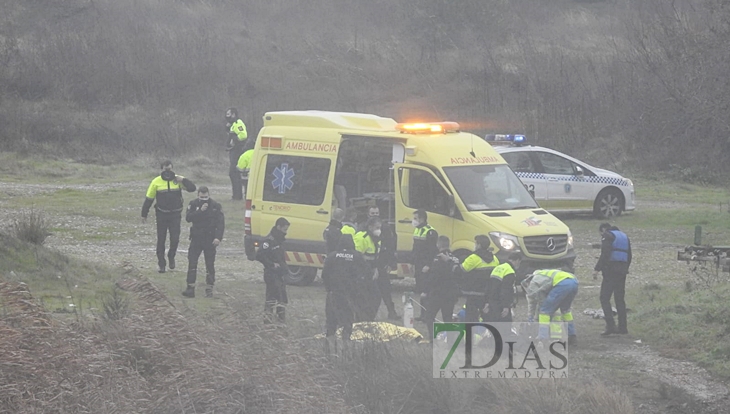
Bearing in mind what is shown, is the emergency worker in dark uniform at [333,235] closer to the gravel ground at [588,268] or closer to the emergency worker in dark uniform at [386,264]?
the emergency worker in dark uniform at [386,264]

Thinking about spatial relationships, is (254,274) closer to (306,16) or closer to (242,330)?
(242,330)

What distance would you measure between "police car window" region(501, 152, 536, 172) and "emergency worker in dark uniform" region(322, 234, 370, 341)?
400 inches

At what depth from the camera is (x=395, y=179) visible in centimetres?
1489

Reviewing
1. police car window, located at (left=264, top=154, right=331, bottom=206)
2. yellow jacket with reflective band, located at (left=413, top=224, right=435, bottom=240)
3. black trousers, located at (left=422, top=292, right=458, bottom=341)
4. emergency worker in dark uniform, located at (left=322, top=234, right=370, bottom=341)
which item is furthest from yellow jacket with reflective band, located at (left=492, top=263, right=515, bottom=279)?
police car window, located at (left=264, top=154, right=331, bottom=206)

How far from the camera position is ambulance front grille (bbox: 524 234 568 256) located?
14.0 metres

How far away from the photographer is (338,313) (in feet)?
35.3

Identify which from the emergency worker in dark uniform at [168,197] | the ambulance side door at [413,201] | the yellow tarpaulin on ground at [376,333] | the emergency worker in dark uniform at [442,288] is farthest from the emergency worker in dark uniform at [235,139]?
the yellow tarpaulin on ground at [376,333]

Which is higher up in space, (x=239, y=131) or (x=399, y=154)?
(x=239, y=131)

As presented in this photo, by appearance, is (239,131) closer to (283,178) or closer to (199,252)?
(283,178)

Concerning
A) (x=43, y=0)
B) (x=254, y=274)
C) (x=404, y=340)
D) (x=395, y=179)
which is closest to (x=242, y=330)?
(x=404, y=340)

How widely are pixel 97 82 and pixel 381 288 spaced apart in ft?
88.9

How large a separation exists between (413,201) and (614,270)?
3.45 meters

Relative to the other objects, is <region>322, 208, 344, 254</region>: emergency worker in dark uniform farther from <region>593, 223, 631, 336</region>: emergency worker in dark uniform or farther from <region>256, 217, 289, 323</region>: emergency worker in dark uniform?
<region>593, 223, 631, 336</region>: emergency worker in dark uniform

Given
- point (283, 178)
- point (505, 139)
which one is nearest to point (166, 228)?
point (283, 178)
